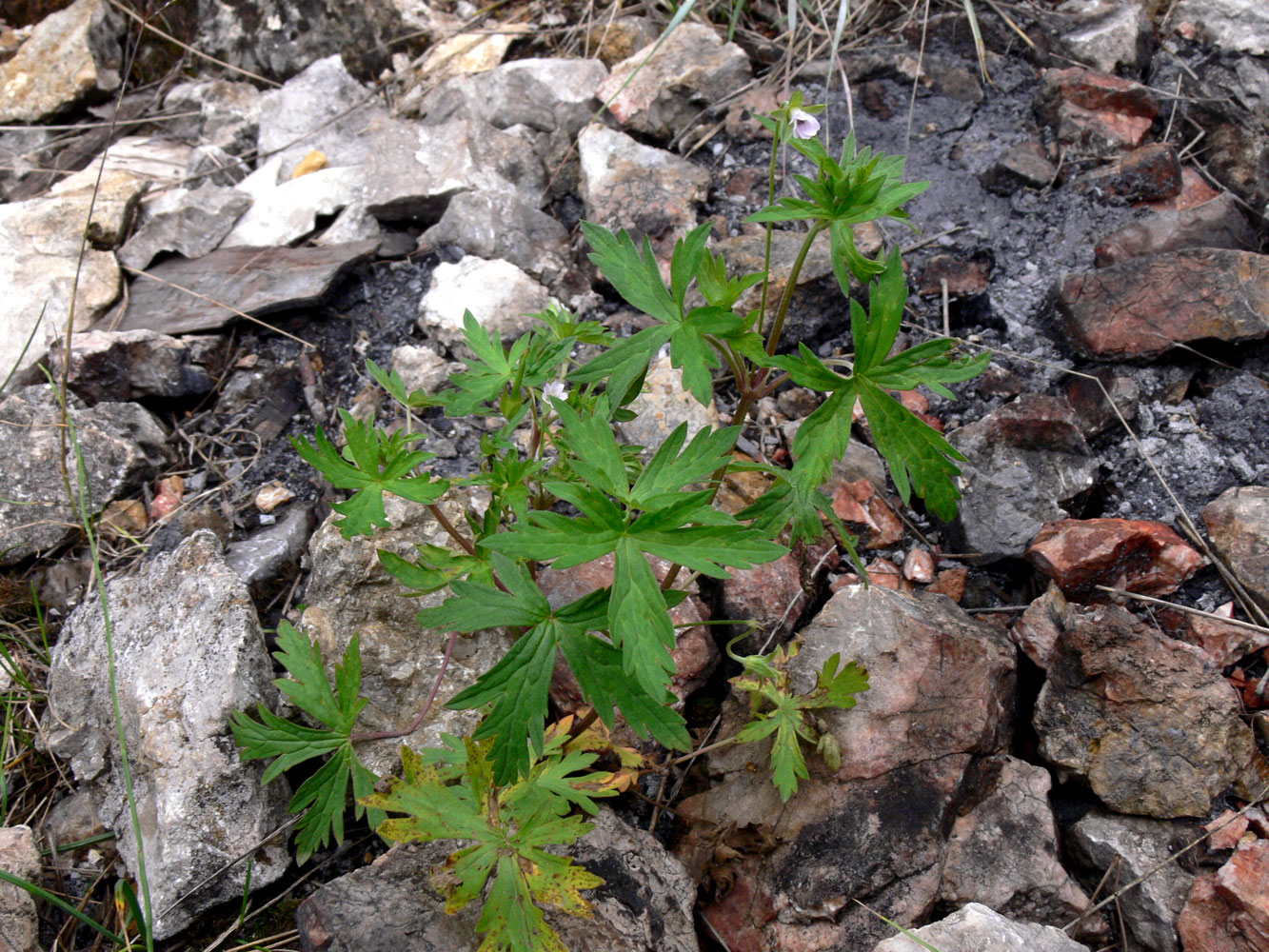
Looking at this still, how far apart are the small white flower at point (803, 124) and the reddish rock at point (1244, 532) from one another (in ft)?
5.71

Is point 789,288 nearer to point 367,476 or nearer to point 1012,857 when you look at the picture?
point 367,476

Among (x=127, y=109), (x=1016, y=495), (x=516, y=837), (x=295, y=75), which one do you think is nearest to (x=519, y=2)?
(x=295, y=75)

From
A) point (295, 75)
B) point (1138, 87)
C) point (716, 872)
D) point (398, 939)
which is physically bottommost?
point (716, 872)

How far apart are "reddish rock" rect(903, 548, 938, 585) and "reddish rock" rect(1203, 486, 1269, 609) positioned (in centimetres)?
84

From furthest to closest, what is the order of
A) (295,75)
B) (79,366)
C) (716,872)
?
1. (295,75)
2. (79,366)
3. (716,872)

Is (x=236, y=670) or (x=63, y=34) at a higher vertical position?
(x=63, y=34)

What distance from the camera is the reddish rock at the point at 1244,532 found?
238 cm

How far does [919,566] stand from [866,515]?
0.80ft

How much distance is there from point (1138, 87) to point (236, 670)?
4215 mm

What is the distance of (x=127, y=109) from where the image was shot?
15.6ft

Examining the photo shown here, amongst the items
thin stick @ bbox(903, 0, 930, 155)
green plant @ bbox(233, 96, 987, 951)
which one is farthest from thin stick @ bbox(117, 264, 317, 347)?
thin stick @ bbox(903, 0, 930, 155)

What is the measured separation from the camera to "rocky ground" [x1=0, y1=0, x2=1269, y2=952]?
2.14m

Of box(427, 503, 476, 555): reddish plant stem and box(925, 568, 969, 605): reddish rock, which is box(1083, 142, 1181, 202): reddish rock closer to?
box(925, 568, 969, 605): reddish rock

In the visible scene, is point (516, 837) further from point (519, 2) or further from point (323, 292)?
point (519, 2)
